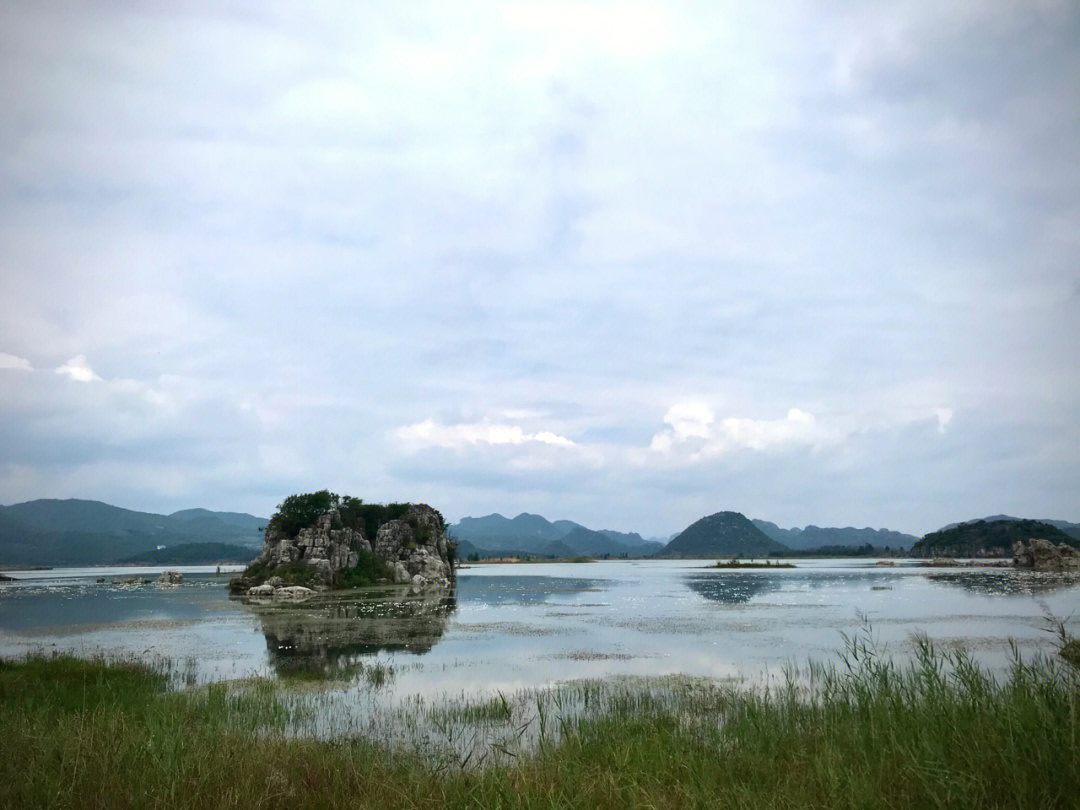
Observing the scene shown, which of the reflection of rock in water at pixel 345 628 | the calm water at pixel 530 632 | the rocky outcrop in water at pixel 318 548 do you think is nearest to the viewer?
the calm water at pixel 530 632

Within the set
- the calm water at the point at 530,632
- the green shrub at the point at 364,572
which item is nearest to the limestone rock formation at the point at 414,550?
the green shrub at the point at 364,572

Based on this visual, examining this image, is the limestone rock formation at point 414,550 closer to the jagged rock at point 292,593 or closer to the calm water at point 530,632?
the jagged rock at point 292,593

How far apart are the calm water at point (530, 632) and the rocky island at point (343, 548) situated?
→ 60.1ft

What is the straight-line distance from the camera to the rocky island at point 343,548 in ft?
285

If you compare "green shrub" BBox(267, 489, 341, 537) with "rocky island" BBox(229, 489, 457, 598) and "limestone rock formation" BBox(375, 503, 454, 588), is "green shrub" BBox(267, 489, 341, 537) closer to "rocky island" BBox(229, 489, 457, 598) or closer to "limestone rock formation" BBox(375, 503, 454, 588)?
"rocky island" BBox(229, 489, 457, 598)

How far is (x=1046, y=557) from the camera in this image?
117 meters

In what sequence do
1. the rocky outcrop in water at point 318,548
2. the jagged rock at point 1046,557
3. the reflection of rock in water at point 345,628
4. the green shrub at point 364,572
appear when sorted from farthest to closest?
the jagged rock at point 1046,557, the green shrub at point 364,572, the rocky outcrop in water at point 318,548, the reflection of rock in water at point 345,628

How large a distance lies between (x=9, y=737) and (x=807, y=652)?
2838cm

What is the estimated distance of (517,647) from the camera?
34406 millimetres

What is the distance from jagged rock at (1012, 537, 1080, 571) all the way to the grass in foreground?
123 meters

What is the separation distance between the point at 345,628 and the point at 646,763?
117 feet

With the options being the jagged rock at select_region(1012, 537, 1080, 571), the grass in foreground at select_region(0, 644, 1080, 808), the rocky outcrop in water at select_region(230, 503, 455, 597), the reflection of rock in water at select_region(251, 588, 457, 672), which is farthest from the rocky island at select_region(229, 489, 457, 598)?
the jagged rock at select_region(1012, 537, 1080, 571)

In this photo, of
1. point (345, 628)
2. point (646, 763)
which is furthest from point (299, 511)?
point (646, 763)

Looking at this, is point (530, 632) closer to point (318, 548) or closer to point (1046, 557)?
point (318, 548)
